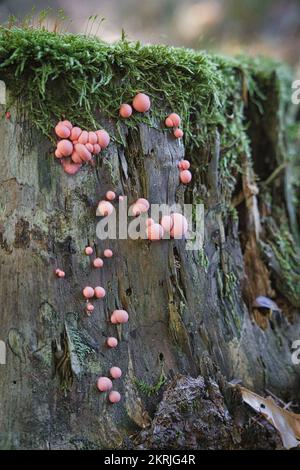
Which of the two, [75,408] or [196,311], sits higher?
[196,311]

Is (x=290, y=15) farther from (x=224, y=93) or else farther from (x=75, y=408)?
(x=75, y=408)

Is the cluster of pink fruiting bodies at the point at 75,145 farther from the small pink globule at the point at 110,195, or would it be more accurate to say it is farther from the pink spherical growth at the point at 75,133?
the small pink globule at the point at 110,195

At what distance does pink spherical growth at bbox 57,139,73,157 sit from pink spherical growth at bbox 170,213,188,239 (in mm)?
661

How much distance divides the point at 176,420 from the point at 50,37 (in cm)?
204

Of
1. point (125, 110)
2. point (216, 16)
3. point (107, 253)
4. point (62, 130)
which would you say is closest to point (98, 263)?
point (107, 253)

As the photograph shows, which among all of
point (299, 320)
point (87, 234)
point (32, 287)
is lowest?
point (299, 320)

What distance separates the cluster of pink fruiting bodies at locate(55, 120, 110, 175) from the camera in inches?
86.1

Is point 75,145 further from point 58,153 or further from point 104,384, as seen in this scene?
point 104,384

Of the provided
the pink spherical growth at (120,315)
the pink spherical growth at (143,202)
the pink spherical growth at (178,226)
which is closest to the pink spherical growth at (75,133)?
the pink spherical growth at (143,202)

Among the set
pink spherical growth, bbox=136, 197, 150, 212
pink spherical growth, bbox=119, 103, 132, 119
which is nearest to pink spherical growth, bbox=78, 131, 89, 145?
pink spherical growth, bbox=119, 103, 132, 119

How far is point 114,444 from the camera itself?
220 centimetres

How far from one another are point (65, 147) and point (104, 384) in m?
1.20
